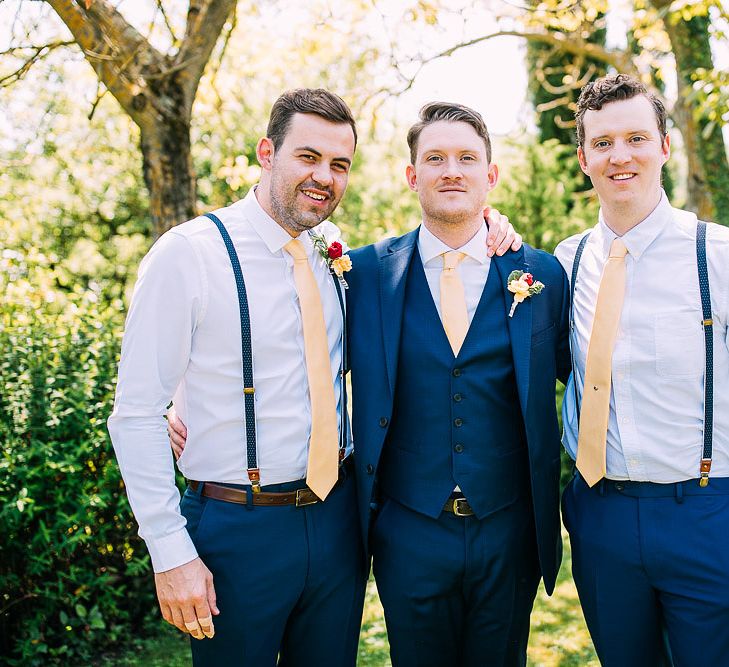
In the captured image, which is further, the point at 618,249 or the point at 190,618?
the point at 618,249

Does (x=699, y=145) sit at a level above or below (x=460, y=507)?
above

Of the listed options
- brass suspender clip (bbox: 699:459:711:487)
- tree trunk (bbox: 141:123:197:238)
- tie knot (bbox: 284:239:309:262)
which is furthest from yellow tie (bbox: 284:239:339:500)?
tree trunk (bbox: 141:123:197:238)

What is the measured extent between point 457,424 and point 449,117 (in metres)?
1.07

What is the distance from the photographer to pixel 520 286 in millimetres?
2512

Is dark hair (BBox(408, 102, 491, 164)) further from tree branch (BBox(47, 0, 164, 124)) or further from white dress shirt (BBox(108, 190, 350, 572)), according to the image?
tree branch (BBox(47, 0, 164, 124))

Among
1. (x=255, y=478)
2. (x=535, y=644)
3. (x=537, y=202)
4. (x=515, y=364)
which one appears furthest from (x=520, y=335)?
(x=537, y=202)

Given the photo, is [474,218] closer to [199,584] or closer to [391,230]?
[199,584]

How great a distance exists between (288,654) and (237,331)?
3.50 feet

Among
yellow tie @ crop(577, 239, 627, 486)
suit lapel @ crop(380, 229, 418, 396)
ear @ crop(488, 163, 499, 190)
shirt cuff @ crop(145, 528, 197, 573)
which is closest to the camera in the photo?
shirt cuff @ crop(145, 528, 197, 573)

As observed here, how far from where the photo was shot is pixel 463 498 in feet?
8.12

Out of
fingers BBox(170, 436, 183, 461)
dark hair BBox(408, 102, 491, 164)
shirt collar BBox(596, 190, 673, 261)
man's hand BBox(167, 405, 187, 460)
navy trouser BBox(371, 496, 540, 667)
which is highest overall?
dark hair BBox(408, 102, 491, 164)

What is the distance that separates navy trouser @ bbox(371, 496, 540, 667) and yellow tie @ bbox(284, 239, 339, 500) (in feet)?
1.13

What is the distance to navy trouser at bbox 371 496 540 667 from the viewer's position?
2.48m

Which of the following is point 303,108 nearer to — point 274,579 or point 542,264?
point 542,264
